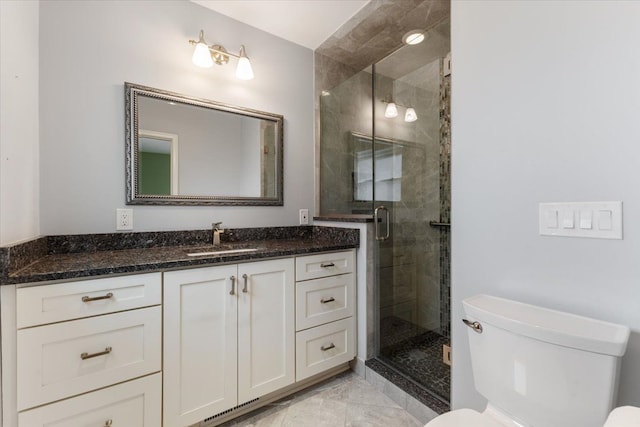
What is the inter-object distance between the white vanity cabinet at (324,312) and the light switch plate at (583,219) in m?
1.09

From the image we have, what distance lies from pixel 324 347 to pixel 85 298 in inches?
49.3

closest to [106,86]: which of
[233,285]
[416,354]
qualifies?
[233,285]

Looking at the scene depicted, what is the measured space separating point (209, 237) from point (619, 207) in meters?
1.92

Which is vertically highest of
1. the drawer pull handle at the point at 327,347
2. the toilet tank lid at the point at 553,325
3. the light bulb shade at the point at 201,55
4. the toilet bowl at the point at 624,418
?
the light bulb shade at the point at 201,55

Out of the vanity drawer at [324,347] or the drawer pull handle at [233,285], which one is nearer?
the drawer pull handle at [233,285]

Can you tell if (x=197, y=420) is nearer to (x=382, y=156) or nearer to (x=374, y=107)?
(x=382, y=156)

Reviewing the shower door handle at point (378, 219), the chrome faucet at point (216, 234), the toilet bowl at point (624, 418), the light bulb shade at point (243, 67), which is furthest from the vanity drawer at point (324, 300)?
the light bulb shade at point (243, 67)

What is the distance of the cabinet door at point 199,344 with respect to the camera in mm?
1227

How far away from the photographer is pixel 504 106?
1079 millimetres

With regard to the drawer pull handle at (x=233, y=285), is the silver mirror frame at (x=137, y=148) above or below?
above

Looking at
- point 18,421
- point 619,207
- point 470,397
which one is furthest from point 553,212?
point 18,421

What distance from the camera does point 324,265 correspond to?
1717mm

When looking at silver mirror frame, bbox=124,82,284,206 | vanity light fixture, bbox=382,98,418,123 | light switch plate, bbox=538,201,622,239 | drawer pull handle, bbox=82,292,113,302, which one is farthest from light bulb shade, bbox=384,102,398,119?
drawer pull handle, bbox=82,292,113,302

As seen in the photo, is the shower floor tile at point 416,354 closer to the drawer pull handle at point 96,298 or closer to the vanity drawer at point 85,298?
the vanity drawer at point 85,298
